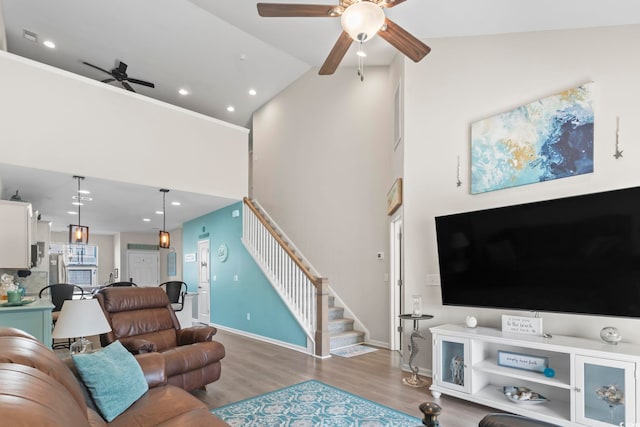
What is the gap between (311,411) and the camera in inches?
131

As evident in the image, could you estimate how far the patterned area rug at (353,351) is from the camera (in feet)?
17.3

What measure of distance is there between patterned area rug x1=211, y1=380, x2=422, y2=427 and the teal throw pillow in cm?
107

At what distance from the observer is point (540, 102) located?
3.57 metres

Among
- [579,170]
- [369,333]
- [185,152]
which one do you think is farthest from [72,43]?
[579,170]

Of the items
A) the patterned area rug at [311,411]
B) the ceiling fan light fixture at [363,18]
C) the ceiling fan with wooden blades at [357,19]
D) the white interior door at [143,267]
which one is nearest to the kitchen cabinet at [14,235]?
the patterned area rug at [311,411]

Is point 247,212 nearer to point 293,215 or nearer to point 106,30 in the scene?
point 293,215

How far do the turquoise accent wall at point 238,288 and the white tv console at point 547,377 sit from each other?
8.18ft

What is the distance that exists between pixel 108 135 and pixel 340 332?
4647mm

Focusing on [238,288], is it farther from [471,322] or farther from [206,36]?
[471,322]

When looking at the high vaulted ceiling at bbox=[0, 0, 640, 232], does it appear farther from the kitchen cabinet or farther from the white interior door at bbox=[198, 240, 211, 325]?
the white interior door at bbox=[198, 240, 211, 325]

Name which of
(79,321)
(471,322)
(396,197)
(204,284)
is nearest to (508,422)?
(471,322)

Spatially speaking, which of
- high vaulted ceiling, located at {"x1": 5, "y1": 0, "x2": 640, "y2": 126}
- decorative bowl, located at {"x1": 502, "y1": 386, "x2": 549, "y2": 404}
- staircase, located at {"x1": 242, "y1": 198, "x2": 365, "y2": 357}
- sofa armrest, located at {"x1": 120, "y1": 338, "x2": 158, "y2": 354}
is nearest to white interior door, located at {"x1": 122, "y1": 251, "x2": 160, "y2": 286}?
high vaulted ceiling, located at {"x1": 5, "y1": 0, "x2": 640, "y2": 126}

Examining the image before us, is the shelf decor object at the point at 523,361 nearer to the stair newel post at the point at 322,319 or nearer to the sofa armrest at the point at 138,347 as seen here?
the stair newel post at the point at 322,319

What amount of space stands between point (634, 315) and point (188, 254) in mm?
8640
